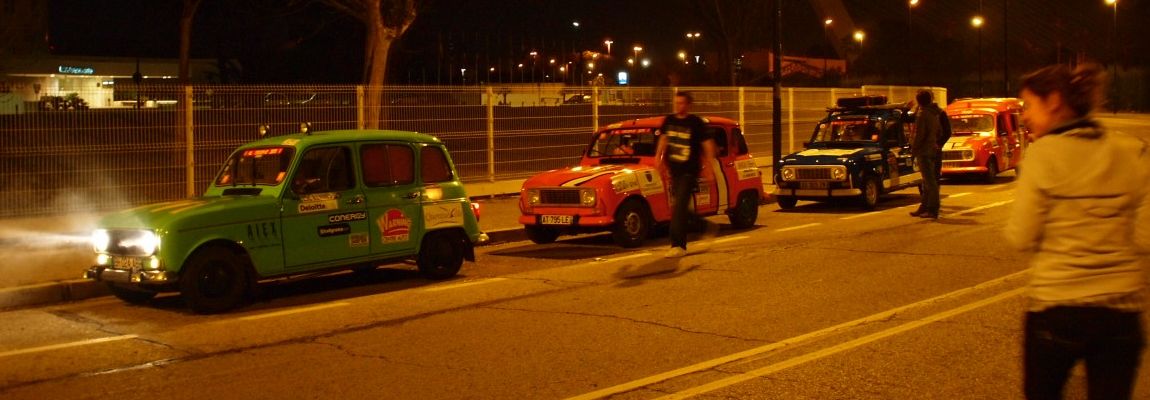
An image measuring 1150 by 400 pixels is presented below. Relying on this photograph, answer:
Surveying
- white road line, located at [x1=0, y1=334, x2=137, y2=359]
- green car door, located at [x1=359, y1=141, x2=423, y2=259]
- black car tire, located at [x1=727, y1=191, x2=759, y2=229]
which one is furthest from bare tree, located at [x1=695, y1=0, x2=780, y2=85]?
white road line, located at [x1=0, y1=334, x2=137, y2=359]

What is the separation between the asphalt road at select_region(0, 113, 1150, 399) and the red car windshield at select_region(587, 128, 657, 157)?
182 cm

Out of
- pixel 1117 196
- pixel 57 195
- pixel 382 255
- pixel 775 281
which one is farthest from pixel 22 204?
pixel 1117 196

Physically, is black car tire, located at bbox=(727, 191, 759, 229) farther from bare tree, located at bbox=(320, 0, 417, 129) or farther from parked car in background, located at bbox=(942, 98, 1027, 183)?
parked car in background, located at bbox=(942, 98, 1027, 183)

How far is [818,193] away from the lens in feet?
57.3

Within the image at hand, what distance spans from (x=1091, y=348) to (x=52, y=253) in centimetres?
1220

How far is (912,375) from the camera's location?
657 cm

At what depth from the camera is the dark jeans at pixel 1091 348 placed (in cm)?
359

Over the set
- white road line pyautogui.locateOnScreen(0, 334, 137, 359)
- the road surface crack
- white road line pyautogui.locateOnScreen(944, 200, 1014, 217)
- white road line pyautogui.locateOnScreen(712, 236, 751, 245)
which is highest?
white road line pyautogui.locateOnScreen(944, 200, 1014, 217)

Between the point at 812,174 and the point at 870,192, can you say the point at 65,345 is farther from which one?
the point at 870,192

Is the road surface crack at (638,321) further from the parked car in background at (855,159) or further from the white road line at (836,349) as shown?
the parked car in background at (855,159)

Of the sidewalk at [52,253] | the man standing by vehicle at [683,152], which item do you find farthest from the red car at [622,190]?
the sidewalk at [52,253]

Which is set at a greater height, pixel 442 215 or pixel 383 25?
pixel 383 25

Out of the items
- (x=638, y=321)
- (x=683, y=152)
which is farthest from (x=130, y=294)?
(x=683, y=152)

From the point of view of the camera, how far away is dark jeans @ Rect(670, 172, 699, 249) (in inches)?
458
